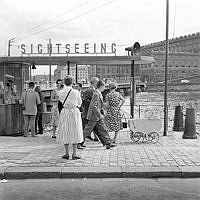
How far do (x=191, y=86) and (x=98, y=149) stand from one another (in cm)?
9874

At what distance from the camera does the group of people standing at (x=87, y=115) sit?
7746 mm

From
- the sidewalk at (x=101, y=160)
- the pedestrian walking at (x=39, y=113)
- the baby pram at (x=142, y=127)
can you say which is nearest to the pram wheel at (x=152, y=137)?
the baby pram at (x=142, y=127)

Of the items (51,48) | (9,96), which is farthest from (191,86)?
(9,96)

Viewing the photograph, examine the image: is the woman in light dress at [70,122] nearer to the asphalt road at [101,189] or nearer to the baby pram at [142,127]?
the asphalt road at [101,189]

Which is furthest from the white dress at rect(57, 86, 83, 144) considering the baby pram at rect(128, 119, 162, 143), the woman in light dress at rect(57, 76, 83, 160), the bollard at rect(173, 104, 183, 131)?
the bollard at rect(173, 104, 183, 131)

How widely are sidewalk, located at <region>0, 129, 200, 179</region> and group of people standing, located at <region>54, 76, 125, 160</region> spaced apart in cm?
37

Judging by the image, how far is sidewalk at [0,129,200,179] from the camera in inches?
268

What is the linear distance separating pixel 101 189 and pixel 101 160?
172 centimetres

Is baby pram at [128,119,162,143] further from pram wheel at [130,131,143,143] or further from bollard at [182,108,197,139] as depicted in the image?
bollard at [182,108,197,139]

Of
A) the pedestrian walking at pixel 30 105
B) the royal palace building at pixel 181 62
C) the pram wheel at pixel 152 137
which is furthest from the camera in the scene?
the royal palace building at pixel 181 62

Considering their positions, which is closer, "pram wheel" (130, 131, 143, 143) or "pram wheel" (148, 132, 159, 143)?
"pram wheel" (130, 131, 143, 143)

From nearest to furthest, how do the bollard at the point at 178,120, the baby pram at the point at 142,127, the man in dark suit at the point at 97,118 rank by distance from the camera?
the man in dark suit at the point at 97,118
the baby pram at the point at 142,127
the bollard at the point at 178,120

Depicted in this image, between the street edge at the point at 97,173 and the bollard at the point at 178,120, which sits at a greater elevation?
the bollard at the point at 178,120

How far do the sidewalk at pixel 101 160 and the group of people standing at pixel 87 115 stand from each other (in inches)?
14.6
